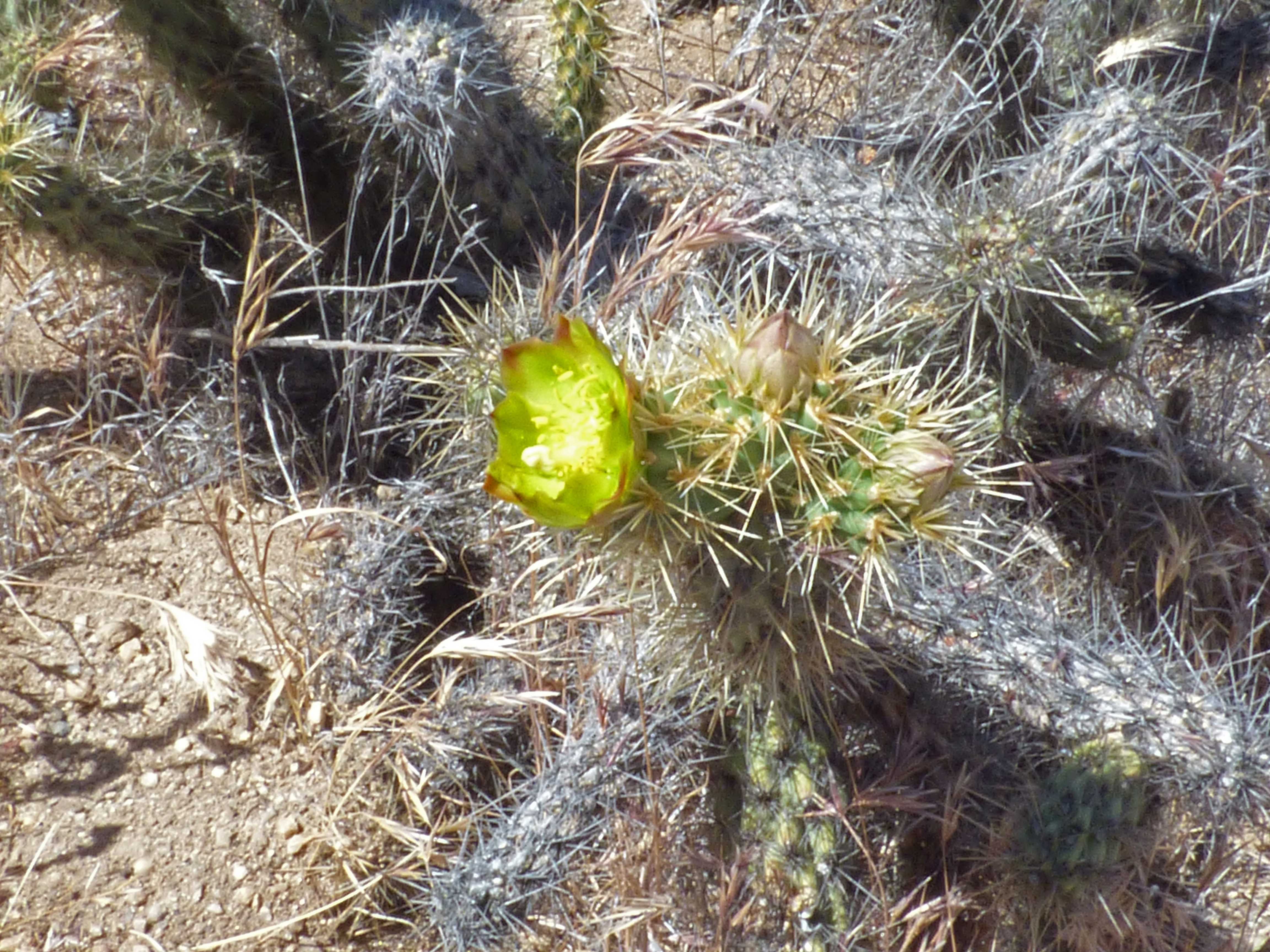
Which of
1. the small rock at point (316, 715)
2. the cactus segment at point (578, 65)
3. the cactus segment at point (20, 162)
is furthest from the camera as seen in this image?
the cactus segment at point (578, 65)

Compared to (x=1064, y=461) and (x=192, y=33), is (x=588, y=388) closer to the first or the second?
(x=1064, y=461)

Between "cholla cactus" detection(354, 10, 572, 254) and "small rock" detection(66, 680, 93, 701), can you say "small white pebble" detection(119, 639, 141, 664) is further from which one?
"cholla cactus" detection(354, 10, 572, 254)

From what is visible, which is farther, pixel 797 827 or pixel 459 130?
pixel 459 130

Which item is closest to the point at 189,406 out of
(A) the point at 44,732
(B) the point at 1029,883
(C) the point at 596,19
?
(A) the point at 44,732

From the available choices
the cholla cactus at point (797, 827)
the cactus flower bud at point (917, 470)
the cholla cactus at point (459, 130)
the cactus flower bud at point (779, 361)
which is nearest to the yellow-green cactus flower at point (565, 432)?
the cactus flower bud at point (779, 361)

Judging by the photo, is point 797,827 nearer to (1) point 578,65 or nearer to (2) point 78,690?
(2) point 78,690

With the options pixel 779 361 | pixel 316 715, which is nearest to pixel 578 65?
pixel 779 361

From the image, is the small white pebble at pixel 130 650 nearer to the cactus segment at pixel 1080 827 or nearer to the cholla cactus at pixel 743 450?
the cholla cactus at pixel 743 450
